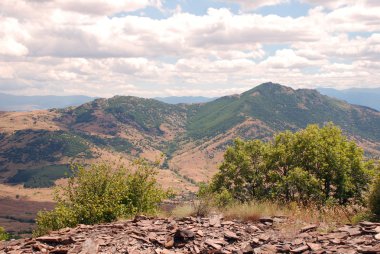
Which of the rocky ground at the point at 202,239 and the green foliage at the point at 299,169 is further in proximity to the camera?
the green foliage at the point at 299,169

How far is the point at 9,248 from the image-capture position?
1568cm

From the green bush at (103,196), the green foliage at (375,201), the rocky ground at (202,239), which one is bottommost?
the green bush at (103,196)

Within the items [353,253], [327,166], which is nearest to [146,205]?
[327,166]

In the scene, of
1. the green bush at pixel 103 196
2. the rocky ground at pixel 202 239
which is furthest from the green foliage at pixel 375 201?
the green bush at pixel 103 196

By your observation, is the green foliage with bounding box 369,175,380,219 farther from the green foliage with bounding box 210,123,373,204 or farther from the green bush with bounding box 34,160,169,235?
the green bush with bounding box 34,160,169,235

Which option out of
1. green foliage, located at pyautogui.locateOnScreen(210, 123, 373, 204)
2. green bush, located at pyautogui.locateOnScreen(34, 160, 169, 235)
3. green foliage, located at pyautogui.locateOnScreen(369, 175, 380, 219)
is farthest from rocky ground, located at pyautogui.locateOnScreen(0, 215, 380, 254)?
green foliage, located at pyautogui.locateOnScreen(210, 123, 373, 204)

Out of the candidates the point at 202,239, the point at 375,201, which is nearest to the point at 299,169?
the point at 375,201

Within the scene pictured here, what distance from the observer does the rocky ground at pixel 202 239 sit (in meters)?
12.3

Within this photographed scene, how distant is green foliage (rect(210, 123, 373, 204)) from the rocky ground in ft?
54.2

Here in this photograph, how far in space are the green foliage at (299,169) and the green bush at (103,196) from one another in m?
11.2

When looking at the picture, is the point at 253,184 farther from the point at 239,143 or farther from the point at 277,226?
the point at 277,226

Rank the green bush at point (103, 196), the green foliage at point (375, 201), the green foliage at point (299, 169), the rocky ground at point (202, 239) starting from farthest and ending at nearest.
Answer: the green foliage at point (299, 169) < the green bush at point (103, 196) < the green foliage at point (375, 201) < the rocky ground at point (202, 239)

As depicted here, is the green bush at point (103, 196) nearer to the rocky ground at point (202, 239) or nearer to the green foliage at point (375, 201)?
the rocky ground at point (202, 239)

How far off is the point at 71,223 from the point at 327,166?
26.0 m
